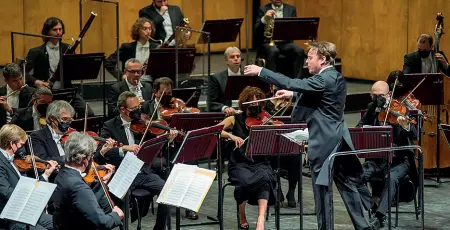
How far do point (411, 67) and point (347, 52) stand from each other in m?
3.11

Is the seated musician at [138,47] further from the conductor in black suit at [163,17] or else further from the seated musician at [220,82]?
the seated musician at [220,82]

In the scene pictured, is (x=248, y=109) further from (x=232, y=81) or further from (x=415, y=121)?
(x=415, y=121)

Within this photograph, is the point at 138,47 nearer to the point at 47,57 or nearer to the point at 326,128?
the point at 47,57

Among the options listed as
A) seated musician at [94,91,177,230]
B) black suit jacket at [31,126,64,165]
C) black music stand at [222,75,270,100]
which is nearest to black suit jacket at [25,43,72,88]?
black music stand at [222,75,270,100]

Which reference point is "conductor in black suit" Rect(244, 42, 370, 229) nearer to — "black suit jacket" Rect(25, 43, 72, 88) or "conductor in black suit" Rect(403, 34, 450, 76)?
"conductor in black suit" Rect(403, 34, 450, 76)

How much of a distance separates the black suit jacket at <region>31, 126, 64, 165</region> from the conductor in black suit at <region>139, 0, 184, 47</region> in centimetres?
340

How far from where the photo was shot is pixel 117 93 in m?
8.75

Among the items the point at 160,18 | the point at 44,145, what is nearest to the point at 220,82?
the point at 160,18

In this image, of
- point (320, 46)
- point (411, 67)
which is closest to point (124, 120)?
point (320, 46)

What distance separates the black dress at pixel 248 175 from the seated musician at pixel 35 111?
1592mm

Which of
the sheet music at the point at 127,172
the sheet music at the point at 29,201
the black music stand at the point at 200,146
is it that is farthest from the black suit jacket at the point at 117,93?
the sheet music at the point at 29,201

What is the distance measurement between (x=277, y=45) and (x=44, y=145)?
4754 millimetres

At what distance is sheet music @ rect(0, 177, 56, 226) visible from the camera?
18.6 feet

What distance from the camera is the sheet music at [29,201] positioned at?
568 cm
